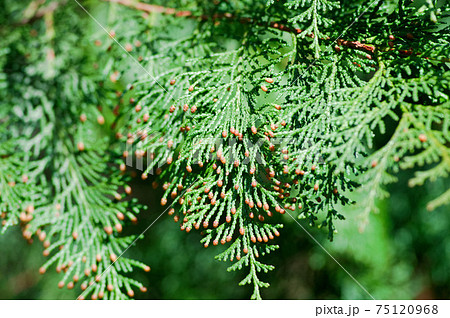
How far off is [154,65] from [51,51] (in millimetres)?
414

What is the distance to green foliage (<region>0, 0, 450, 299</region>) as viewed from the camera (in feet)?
2.51

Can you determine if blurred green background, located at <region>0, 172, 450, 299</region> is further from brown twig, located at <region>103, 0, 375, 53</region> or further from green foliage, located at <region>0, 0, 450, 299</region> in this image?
brown twig, located at <region>103, 0, 375, 53</region>

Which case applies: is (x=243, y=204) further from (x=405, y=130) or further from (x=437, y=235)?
(x=437, y=235)

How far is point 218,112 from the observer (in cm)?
85

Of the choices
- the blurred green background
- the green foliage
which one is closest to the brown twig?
the green foliage

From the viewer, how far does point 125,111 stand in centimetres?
107

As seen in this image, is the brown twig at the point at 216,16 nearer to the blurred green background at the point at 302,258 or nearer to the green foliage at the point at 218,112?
the green foliage at the point at 218,112

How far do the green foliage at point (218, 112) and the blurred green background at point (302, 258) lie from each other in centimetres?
81

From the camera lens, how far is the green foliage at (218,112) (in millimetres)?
766

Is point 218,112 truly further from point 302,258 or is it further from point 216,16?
point 302,258

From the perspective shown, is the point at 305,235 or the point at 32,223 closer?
the point at 32,223

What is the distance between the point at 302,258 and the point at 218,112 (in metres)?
1.53

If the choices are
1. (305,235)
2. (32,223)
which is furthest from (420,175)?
(305,235)

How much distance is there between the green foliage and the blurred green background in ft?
2.65
